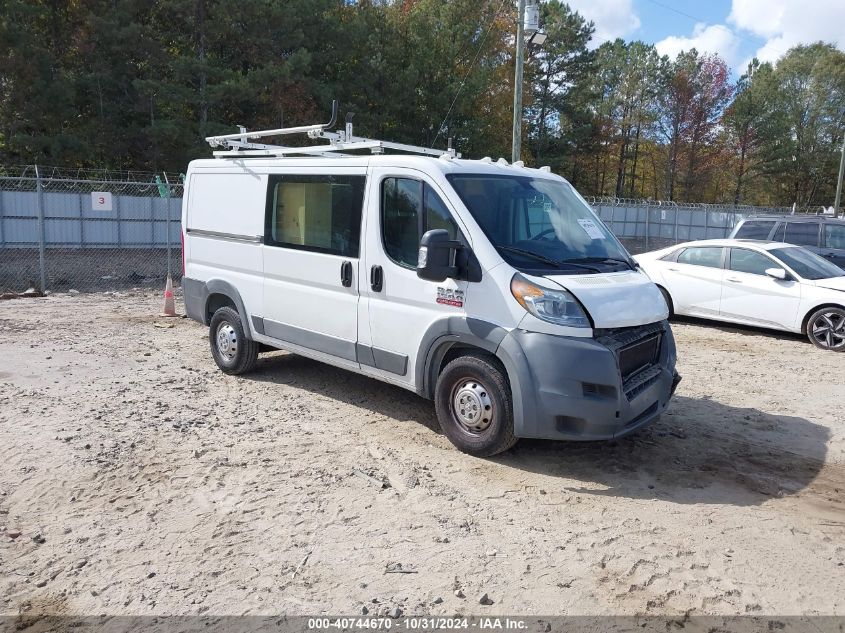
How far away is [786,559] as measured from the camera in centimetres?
381

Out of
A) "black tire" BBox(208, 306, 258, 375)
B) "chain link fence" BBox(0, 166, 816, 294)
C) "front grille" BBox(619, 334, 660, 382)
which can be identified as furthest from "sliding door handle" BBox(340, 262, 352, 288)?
"chain link fence" BBox(0, 166, 816, 294)

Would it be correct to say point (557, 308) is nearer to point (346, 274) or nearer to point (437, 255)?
point (437, 255)

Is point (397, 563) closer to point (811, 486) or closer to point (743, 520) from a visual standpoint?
point (743, 520)

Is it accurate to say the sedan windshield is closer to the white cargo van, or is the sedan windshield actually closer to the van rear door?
the white cargo van

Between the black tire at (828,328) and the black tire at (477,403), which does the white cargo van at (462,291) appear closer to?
the black tire at (477,403)

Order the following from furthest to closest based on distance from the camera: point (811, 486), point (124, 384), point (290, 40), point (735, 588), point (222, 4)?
point (290, 40) → point (222, 4) → point (124, 384) → point (811, 486) → point (735, 588)

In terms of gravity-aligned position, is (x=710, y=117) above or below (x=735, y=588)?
above

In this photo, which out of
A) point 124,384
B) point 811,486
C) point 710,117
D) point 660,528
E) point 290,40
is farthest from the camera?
point 710,117

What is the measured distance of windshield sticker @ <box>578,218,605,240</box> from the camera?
5.68 meters

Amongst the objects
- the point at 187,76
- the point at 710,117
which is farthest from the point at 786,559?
the point at 710,117

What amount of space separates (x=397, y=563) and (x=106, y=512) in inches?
76.9

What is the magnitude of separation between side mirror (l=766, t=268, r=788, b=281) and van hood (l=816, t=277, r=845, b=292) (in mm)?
433

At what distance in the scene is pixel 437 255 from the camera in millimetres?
4922

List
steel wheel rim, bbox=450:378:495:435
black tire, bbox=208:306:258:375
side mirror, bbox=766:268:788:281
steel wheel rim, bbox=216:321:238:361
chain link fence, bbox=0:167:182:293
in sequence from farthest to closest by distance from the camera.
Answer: chain link fence, bbox=0:167:182:293
side mirror, bbox=766:268:788:281
steel wheel rim, bbox=216:321:238:361
black tire, bbox=208:306:258:375
steel wheel rim, bbox=450:378:495:435
